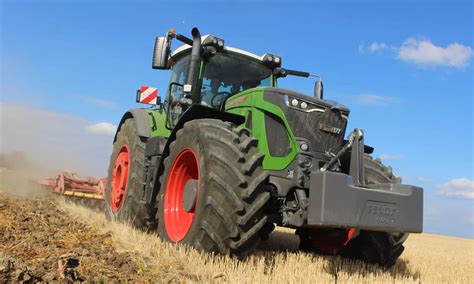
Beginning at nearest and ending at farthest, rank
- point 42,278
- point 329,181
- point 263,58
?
point 42,278 < point 329,181 < point 263,58

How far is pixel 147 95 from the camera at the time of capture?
8.26 m

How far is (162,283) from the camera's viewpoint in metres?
3.16

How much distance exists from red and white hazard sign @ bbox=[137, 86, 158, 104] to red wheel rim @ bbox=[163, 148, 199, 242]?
11.7 ft

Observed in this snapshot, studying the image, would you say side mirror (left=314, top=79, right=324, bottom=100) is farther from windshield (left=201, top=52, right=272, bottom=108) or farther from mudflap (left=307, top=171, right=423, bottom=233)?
mudflap (left=307, top=171, right=423, bottom=233)

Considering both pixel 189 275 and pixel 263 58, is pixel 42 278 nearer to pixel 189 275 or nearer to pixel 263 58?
pixel 189 275

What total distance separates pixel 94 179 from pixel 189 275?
25.2 ft

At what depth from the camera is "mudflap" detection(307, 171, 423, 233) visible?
3645mm

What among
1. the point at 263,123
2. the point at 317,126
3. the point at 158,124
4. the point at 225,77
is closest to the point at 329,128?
the point at 317,126

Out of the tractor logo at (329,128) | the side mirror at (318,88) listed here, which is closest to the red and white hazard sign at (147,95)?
the side mirror at (318,88)

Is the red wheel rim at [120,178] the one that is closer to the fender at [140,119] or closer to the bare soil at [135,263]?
the fender at [140,119]

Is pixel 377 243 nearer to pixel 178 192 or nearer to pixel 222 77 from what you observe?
pixel 178 192

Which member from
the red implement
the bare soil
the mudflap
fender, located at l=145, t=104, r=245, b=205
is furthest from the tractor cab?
the red implement

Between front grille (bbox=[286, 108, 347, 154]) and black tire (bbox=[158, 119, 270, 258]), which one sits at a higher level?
front grille (bbox=[286, 108, 347, 154])

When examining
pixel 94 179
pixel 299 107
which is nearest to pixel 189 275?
pixel 299 107
